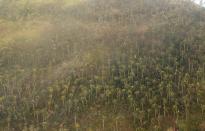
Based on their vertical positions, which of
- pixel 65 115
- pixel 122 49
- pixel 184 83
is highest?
pixel 122 49

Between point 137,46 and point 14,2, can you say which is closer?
point 137,46

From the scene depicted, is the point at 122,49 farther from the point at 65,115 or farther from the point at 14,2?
the point at 14,2

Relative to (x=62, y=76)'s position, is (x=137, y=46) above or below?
above

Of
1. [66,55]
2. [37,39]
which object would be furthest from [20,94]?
[37,39]

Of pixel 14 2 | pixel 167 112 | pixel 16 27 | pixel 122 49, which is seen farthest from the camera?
pixel 14 2

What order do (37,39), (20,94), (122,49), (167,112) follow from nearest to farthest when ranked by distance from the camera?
(167,112) → (20,94) → (122,49) → (37,39)

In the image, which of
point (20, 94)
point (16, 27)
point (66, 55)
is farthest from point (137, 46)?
point (16, 27)

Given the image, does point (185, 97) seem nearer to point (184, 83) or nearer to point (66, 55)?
point (184, 83)
